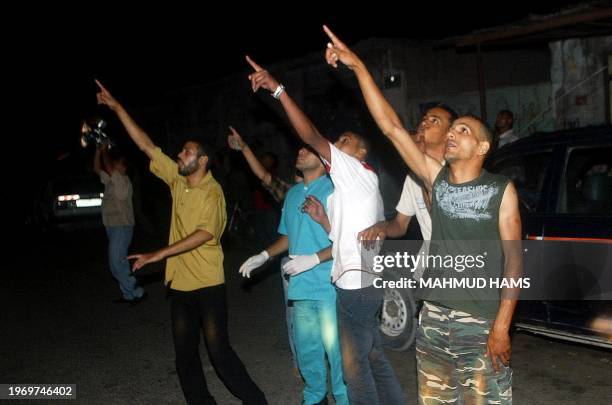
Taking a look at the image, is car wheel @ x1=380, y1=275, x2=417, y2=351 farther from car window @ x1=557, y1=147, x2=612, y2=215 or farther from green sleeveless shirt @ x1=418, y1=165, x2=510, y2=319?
green sleeveless shirt @ x1=418, y1=165, x2=510, y2=319

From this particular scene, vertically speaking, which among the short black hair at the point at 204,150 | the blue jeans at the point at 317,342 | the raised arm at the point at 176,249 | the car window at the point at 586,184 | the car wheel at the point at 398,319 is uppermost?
the short black hair at the point at 204,150

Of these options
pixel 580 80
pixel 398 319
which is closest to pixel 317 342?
pixel 398 319

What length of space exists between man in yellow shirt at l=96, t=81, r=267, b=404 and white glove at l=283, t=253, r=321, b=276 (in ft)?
1.86

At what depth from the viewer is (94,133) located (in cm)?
520

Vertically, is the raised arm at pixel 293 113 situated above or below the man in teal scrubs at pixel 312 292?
above

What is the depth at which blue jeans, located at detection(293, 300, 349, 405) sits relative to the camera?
414 centimetres

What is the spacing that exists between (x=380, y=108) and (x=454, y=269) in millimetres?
876

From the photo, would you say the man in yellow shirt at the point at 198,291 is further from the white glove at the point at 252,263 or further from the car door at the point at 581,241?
the car door at the point at 581,241

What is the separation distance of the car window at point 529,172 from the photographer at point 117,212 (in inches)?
177

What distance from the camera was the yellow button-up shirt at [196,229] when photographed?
4.25 metres

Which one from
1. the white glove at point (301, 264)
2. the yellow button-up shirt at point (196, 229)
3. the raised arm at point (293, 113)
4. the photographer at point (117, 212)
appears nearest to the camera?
the raised arm at point (293, 113)

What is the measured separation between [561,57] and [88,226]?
35.8ft

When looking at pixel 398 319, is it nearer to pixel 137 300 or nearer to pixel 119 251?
pixel 119 251

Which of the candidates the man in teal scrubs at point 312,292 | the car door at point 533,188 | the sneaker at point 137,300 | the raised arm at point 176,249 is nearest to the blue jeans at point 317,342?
the man in teal scrubs at point 312,292
